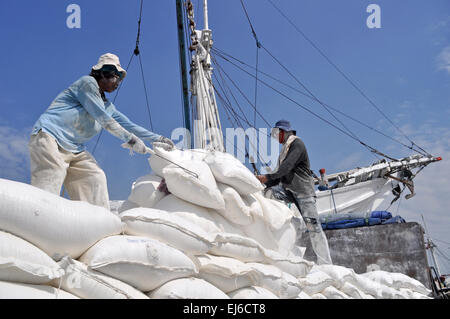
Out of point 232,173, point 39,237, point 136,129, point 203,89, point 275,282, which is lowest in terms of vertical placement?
point 275,282

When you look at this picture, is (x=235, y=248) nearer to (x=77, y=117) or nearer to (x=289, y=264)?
(x=289, y=264)

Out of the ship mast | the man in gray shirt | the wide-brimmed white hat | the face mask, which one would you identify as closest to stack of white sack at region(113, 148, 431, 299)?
the man in gray shirt

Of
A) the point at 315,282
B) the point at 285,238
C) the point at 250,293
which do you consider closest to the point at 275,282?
A: the point at 250,293

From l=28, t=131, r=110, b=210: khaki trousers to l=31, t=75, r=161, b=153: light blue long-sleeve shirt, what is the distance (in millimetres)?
57

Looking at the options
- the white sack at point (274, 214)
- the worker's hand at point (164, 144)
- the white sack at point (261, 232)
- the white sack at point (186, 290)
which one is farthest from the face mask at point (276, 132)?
the white sack at point (186, 290)

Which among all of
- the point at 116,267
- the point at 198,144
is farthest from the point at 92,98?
the point at 198,144

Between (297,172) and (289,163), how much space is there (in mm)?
160

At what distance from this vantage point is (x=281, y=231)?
3.02 meters

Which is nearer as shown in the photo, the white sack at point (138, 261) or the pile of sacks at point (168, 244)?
the pile of sacks at point (168, 244)

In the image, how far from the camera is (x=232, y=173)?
2.75 m

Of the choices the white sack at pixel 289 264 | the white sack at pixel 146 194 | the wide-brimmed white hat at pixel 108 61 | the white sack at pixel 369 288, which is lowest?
the white sack at pixel 369 288

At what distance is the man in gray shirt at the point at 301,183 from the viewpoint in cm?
340

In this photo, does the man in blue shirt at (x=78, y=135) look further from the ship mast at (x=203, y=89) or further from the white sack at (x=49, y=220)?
the ship mast at (x=203, y=89)

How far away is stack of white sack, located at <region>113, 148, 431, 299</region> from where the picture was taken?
5.59 feet
